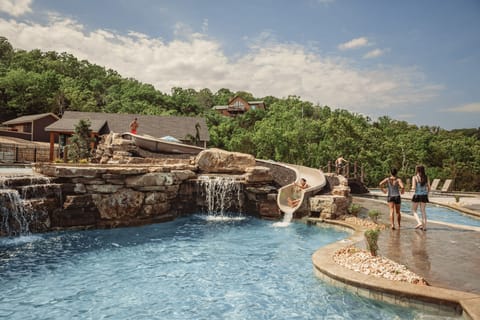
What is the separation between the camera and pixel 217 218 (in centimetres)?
1332

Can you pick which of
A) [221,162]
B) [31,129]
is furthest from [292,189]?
[31,129]

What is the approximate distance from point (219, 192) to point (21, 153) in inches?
730

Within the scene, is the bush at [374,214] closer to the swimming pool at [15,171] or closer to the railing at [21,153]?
the swimming pool at [15,171]

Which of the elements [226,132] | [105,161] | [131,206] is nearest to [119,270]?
[131,206]

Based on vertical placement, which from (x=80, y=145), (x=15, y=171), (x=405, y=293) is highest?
(x=80, y=145)

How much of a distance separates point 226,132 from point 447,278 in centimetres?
3824

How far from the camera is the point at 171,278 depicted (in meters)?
6.61

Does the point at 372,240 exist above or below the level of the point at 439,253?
above

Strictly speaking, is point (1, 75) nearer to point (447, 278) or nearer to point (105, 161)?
point (105, 161)

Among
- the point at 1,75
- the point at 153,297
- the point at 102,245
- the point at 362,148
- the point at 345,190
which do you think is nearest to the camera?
the point at 153,297

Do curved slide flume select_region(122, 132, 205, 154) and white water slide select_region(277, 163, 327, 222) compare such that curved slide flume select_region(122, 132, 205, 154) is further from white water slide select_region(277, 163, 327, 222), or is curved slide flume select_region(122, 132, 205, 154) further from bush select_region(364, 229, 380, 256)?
bush select_region(364, 229, 380, 256)

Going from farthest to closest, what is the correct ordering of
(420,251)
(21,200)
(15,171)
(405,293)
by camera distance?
(15,171), (21,200), (420,251), (405,293)

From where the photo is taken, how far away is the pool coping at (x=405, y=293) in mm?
4379

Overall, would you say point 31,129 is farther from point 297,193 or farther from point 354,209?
point 354,209
